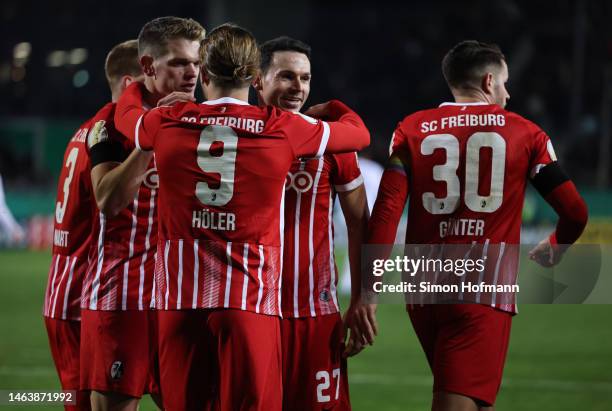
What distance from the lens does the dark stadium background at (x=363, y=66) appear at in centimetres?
2442

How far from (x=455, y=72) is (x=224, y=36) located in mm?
1374

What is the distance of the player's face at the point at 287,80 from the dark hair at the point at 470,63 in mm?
712

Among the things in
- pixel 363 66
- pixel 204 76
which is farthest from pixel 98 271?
pixel 363 66

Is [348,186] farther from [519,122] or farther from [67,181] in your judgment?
[67,181]

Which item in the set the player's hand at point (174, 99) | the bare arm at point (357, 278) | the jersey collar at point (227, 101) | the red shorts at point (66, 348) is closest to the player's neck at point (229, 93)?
the jersey collar at point (227, 101)

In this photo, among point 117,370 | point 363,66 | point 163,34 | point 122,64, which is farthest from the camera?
point 363,66

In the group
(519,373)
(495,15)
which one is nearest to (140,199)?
(519,373)

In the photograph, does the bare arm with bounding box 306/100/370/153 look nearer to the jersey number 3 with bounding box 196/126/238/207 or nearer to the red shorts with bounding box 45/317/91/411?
the jersey number 3 with bounding box 196/126/238/207

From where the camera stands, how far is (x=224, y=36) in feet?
13.3

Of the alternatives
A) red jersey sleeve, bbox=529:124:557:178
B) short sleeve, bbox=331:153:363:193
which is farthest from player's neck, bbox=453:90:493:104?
short sleeve, bbox=331:153:363:193

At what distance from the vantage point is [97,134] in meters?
4.66

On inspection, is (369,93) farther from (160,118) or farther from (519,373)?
(160,118)

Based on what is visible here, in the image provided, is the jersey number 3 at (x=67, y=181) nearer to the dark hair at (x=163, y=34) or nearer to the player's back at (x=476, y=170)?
the dark hair at (x=163, y=34)

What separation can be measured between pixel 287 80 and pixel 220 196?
1053mm
